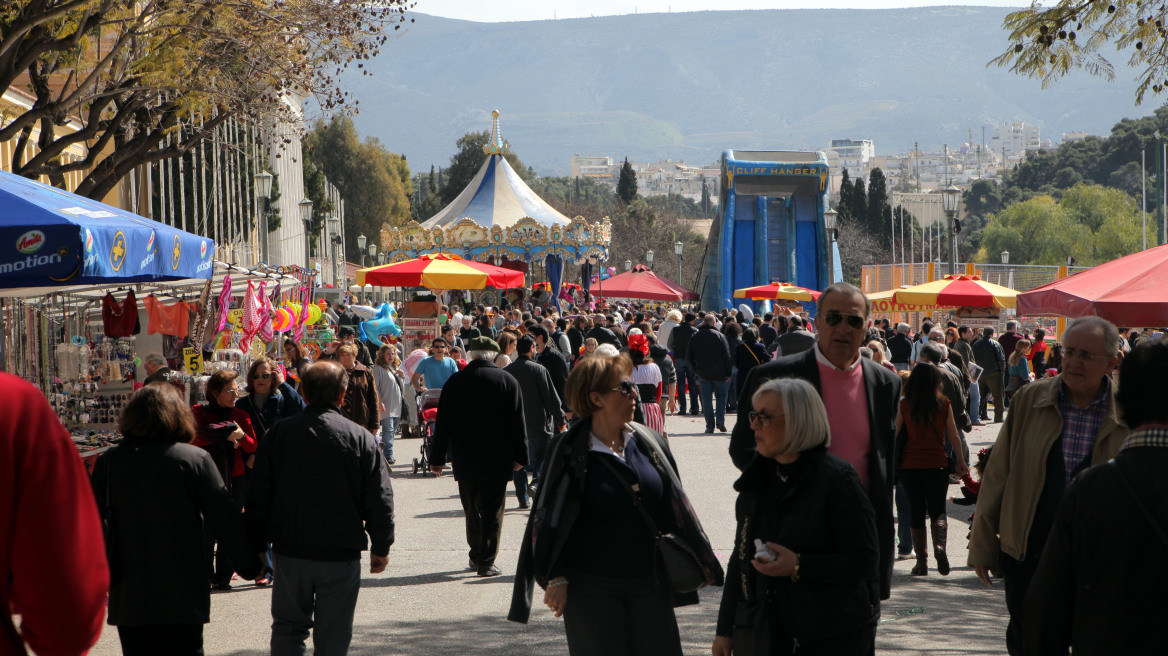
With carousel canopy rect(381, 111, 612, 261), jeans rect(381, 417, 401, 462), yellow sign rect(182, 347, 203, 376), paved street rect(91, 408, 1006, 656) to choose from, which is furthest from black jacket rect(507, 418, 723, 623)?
carousel canopy rect(381, 111, 612, 261)

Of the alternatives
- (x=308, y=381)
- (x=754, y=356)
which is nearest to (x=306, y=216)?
(x=754, y=356)

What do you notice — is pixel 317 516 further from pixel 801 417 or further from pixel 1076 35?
pixel 1076 35

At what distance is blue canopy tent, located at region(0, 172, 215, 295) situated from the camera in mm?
5367

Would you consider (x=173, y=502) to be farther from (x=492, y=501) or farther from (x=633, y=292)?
(x=633, y=292)

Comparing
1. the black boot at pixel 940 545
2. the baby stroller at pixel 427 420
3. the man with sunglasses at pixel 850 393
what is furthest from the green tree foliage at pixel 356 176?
the man with sunglasses at pixel 850 393

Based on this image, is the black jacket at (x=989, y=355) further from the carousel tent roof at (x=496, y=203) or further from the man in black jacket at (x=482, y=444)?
the carousel tent roof at (x=496, y=203)

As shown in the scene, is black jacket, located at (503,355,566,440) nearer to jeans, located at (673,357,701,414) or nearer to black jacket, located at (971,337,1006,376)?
jeans, located at (673,357,701,414)

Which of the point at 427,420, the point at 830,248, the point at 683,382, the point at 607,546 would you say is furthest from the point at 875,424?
the point at 830,248

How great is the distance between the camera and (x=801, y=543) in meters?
3.61

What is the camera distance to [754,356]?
59.5 ft

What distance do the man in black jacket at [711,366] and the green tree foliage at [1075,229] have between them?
203ft

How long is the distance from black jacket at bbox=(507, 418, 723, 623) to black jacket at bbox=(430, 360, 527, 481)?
3.65 meters

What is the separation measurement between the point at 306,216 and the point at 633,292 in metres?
8.88

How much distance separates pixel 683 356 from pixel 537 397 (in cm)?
964
